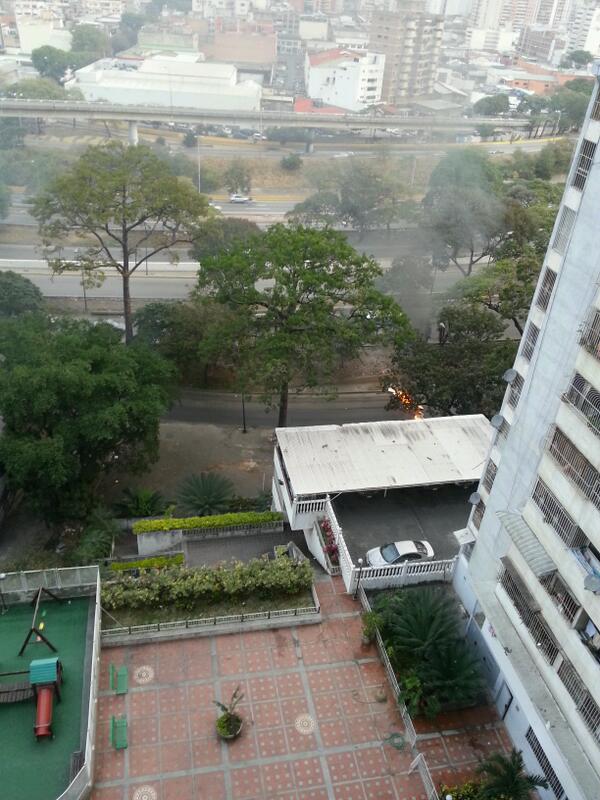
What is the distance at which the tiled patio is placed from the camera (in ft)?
49.2

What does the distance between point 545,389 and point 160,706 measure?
12299 millimetres

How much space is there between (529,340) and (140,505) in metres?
16.8

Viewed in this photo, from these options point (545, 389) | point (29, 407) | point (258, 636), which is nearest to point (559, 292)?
point (545, 389)

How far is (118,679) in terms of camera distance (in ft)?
55.3

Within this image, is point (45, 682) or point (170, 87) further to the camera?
point (170, 87)

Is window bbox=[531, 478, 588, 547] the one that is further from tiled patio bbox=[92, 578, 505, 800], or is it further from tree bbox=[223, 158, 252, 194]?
tree bbox=[223, 158, 252, 194]

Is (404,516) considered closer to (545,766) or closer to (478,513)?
(478,513)

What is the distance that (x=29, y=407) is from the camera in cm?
2328

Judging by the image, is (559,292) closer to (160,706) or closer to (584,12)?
(160,706)

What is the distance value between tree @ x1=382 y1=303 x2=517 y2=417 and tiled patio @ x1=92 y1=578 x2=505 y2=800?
14041mm

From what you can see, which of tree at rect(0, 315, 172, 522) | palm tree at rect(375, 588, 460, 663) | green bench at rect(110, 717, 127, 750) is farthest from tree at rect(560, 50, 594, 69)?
green bench at rect(110, 717, 127, 750)

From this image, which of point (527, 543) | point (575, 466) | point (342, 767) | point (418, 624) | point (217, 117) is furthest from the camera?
point (217, 117)

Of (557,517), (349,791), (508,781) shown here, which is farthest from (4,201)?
(508,781)

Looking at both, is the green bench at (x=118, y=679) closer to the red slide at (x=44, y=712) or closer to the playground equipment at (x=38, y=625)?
the red slide at (x=44, y=712)
